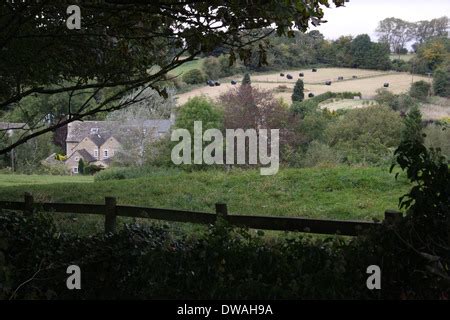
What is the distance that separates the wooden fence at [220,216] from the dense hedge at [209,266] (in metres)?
0.30

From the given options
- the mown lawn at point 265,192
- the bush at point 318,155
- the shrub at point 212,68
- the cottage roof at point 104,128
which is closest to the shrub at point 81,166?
the cottage roof at point 104,128

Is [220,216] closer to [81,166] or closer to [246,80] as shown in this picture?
[81,166]

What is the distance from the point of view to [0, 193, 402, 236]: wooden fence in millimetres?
4699

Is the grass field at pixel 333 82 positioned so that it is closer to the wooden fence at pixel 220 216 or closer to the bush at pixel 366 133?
the bush at pixel 366 133

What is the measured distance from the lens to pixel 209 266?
3.38 metres

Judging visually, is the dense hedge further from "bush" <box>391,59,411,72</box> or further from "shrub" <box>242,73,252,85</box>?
"shrub" <box>242,73,252,85</box>

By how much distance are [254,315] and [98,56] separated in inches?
184

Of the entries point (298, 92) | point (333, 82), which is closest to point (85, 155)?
point (298, 92)

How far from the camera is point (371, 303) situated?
2576mm

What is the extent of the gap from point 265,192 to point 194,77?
12046mm

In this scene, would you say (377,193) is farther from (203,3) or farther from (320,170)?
(203,3)

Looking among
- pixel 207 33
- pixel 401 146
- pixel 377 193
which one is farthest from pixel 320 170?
pixel 401 146

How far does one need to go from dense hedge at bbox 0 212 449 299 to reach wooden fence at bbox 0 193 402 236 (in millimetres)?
302

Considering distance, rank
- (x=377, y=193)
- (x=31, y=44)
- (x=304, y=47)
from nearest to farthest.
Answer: (x=31, y=44) < (x=377, y=193) < (x=304, y=47)
